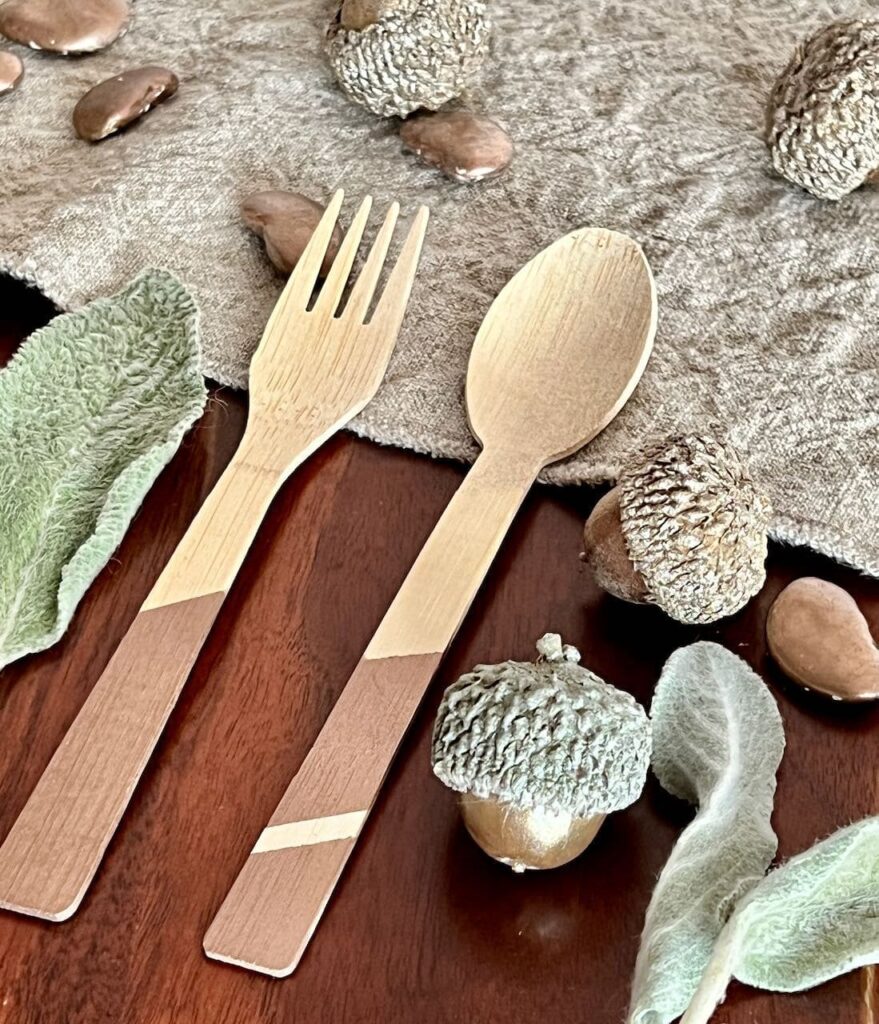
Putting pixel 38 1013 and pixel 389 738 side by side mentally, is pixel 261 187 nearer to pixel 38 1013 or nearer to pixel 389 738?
pixel 389 738

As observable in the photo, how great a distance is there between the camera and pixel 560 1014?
0.44 metres

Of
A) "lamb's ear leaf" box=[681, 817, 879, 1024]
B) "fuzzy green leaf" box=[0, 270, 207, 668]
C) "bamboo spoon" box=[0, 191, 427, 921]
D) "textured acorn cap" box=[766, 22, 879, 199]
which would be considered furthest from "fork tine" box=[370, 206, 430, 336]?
"lamb's ear leaf" box=[681, 817, 879, 1024]

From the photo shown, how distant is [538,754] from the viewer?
0.44 meters

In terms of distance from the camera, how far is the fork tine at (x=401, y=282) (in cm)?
66

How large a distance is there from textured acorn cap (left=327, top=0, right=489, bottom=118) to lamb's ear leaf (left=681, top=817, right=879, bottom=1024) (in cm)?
51

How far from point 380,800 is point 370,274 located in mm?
307

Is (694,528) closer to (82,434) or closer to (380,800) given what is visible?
(380,800)

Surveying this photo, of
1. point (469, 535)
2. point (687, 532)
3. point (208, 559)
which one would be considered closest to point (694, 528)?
A: point (687, 532)

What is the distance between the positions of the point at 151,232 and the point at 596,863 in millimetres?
439

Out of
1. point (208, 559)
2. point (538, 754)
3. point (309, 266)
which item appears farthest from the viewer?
point (309, 266)

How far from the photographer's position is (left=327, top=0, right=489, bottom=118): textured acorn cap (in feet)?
2.37

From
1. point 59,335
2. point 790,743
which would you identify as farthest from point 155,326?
point 790,743

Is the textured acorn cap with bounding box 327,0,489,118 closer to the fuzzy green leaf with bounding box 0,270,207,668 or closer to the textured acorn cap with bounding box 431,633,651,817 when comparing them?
the fuzzy green leaf with bounding box 0,270,207,668

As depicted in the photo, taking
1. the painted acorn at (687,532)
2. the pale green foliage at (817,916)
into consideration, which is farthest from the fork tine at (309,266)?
the pale green foliage at (817,916)
